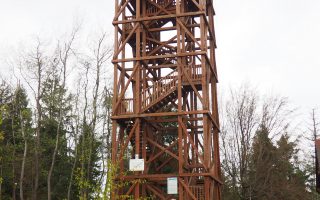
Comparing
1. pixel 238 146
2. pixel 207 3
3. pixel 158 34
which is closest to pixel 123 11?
pixel 158 34

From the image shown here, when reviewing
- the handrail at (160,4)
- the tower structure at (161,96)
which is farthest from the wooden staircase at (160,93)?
the handrail at (160,4)

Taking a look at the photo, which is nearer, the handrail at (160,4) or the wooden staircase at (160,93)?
the wooden staircase at (160,93)

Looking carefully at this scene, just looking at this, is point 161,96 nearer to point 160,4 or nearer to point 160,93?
point 160,93

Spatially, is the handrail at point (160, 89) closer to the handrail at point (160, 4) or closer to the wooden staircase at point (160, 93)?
the wooden staircase at point (160, 93)

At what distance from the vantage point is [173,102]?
23.3m

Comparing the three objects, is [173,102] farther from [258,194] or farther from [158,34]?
[258,194]

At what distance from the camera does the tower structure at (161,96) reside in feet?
68.5

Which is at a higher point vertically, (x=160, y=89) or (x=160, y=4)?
(x=160, y=4)

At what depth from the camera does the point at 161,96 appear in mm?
21609

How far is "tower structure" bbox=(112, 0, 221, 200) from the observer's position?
2089 cm

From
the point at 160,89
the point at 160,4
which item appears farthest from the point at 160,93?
the point at 160,4

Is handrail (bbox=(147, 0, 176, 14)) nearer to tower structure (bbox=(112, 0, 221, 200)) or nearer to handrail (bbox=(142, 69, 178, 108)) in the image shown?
tower structure (bbox=(112, 0, 221, 200))

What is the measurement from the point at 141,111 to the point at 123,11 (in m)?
5.33

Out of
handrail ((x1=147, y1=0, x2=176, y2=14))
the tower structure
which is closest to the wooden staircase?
the tower structure
